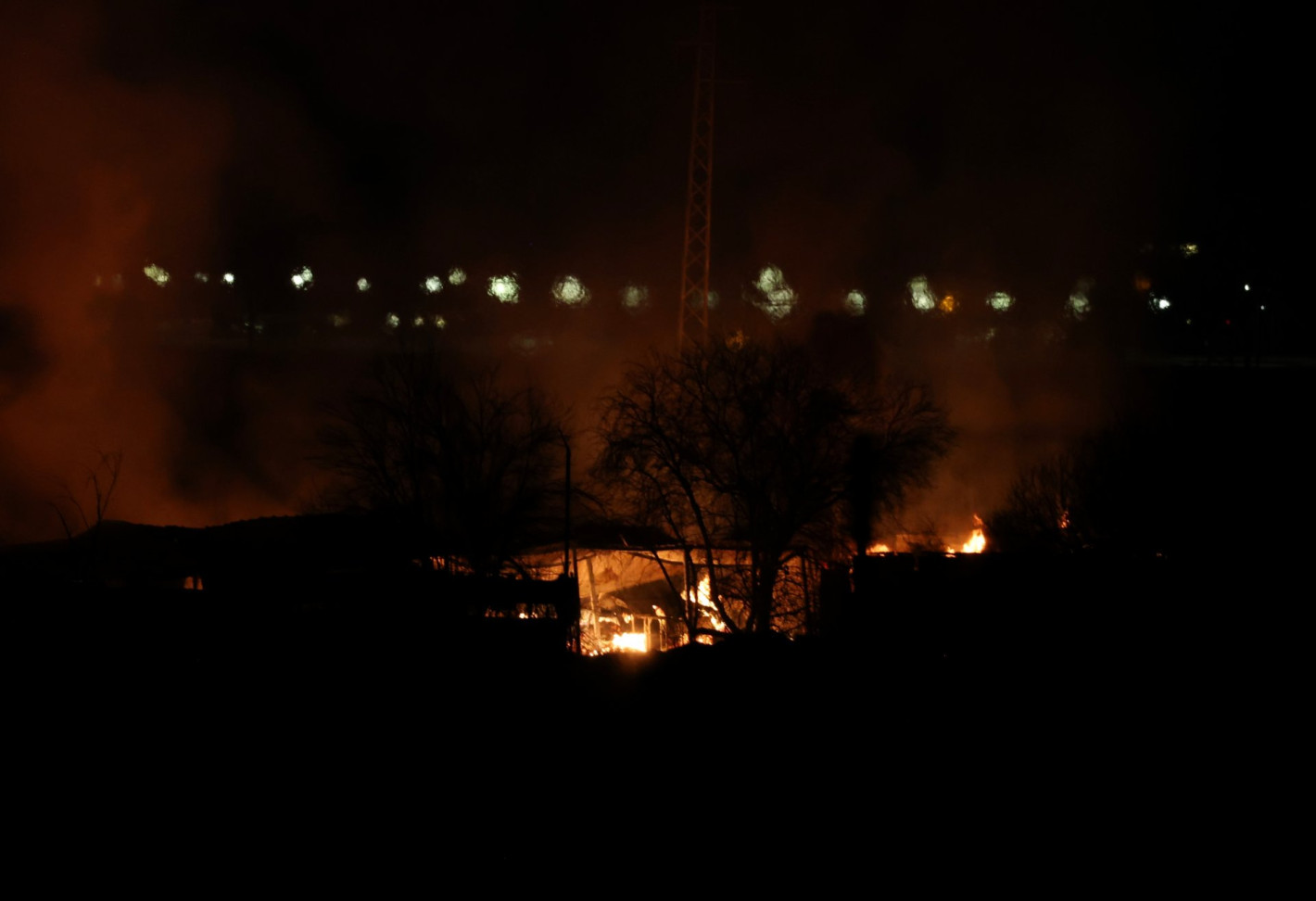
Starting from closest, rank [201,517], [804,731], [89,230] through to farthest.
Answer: [804,731] < [89,230] < [201,517]

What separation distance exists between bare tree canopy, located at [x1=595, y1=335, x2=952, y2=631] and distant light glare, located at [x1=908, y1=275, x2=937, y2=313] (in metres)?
8.82

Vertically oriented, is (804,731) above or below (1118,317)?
below

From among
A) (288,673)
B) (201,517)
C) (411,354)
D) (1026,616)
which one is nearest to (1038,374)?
(411,354)

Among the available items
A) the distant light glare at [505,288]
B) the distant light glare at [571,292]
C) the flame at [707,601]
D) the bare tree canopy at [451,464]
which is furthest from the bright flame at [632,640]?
the distant light glare at [505,288]

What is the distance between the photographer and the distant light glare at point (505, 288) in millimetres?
23330

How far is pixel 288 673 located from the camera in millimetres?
5277

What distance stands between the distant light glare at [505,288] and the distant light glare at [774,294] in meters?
6.80

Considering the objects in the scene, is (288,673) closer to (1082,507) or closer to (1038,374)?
(1082,507)

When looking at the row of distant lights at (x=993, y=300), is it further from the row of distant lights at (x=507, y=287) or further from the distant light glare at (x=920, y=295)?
the row of distant lights at (x=507, y=287)

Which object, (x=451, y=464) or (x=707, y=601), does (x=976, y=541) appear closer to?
(x=707, y=601)

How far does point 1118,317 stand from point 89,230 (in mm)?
18547

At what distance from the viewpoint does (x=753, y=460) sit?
1052 cm

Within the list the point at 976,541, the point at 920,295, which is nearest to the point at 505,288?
the point at 920,295

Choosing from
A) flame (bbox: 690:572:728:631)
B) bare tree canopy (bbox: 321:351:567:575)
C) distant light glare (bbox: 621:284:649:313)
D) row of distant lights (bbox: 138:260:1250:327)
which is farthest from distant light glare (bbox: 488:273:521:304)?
flame (bbox: 690:572:728:631)
